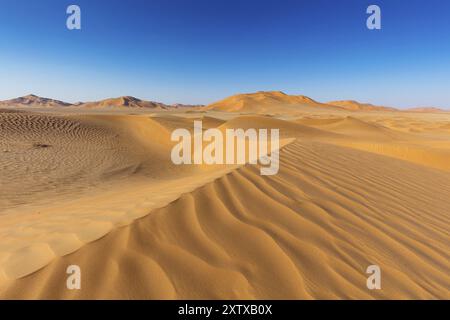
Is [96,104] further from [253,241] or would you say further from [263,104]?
[253,241]

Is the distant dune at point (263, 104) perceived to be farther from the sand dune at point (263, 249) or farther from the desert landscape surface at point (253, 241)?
the sand dune at point (263, 249)

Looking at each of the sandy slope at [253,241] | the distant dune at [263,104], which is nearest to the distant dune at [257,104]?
the distant dune at [263,104]

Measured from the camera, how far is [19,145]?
10828mm

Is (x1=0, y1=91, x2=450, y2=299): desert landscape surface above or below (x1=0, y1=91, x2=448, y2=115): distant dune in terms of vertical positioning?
below

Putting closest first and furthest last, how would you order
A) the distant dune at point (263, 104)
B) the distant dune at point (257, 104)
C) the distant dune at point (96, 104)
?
the distant dune at point (257, 104) → the distant dune at point (263, 104) → the distant dune at point (96, 104)

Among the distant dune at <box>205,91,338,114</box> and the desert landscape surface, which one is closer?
the desert landscape surface

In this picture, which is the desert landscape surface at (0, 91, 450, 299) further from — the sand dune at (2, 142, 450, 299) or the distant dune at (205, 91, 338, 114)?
the distant dune at (205, 91, 338, 114)

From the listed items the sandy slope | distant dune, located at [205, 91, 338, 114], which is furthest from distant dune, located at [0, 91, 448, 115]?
the sandy slope

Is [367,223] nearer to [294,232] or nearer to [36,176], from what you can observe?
[294,232]

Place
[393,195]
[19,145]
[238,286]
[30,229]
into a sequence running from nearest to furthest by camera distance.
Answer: [238,286]
[30,229]
[393,195]
[19,145]

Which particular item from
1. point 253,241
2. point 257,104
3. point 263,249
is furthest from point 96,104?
point 263,249

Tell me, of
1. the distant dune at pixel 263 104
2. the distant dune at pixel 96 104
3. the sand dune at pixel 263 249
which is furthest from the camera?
the distant dune at pixel 96 104

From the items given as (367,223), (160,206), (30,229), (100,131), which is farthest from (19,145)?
(367,223)
